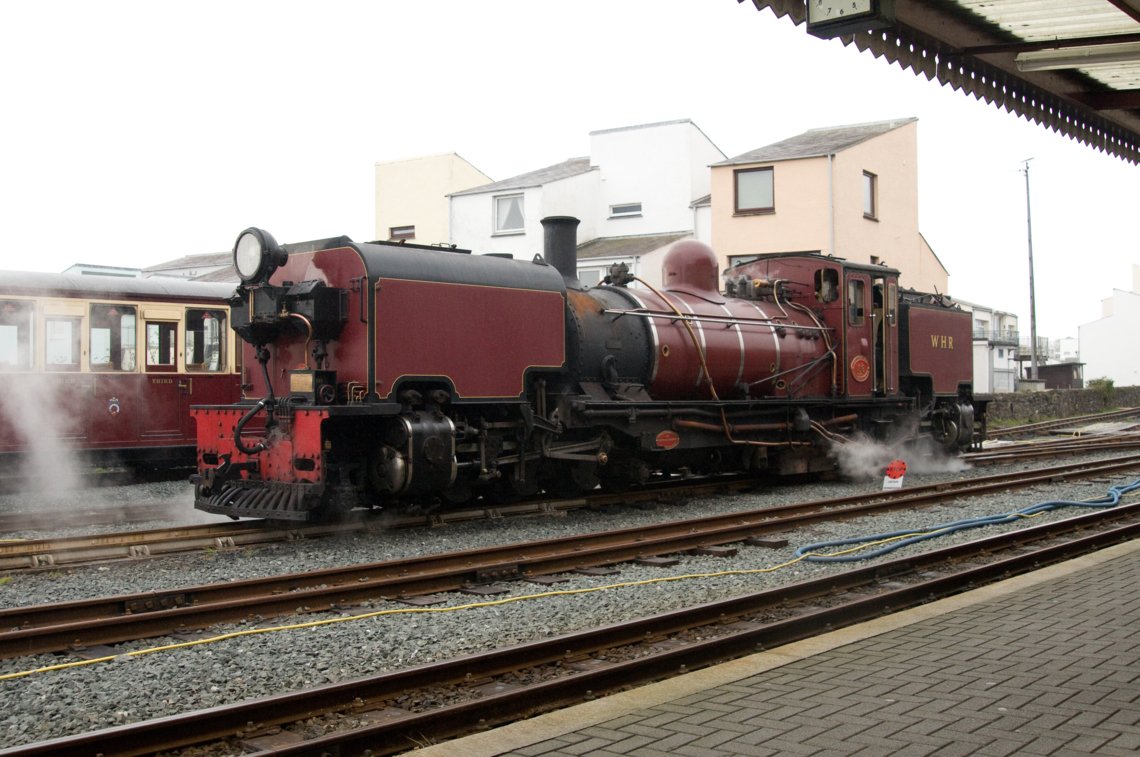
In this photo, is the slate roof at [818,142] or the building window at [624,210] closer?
the slate roof at [818,142]

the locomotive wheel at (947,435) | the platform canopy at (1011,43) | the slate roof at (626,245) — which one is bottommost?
the locomotive wheel at (947,435)

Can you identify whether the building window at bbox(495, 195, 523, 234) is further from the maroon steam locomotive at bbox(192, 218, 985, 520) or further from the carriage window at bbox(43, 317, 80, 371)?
the carriage window at bbox(43, 317, 80, 371)

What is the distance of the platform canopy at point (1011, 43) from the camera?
4.46 meters

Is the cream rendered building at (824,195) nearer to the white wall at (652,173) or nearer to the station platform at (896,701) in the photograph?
the white wall at (652,173)

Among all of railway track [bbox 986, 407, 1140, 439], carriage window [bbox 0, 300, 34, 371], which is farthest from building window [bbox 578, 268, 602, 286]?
carriage window [bbox 0, 300, 34, 371]

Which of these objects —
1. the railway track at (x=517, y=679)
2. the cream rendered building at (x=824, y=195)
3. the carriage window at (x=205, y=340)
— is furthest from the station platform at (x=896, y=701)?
the cream rendered building at (x=824, y=195)

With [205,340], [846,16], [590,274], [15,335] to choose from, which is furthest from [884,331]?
[590,274]

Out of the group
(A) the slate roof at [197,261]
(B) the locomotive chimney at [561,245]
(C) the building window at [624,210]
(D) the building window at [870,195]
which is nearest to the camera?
(B) the locomotive chimney at [561,245]

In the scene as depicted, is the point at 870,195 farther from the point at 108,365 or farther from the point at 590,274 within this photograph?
the point at 108,365

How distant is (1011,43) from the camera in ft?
17.3

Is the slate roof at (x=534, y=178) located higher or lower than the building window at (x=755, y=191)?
higher

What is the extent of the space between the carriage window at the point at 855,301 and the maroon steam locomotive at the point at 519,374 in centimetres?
3

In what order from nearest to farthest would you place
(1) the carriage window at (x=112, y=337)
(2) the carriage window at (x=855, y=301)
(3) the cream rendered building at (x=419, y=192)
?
(1) the carriage window at (x=112, y=337) → (2) the carriage window at (x=855, y=301) → (3) the cream rendered building at (x=419, y=192)

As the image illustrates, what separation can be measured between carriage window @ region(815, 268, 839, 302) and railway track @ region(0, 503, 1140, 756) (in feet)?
25.4
